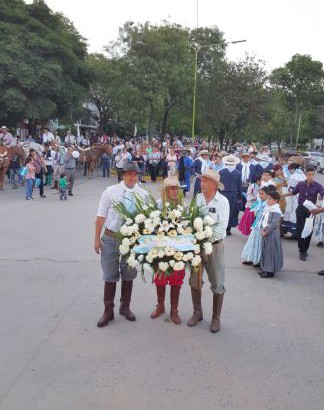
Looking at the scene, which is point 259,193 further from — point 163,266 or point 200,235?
point 163,266

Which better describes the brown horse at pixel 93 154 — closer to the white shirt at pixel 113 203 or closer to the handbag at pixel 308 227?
the handbag at pixel 308 227

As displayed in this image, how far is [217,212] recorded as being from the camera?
5.10 metres

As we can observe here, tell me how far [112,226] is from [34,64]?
2097cm

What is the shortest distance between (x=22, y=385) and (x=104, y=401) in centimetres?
76

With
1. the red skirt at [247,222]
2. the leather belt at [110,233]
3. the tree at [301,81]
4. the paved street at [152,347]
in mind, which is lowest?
the paved street at [152,347]

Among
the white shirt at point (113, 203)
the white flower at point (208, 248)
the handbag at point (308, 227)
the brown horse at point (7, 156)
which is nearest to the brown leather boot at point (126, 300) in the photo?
the white shirt at point (113, 203)

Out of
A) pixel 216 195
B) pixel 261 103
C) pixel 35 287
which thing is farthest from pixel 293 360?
pixel 261 103

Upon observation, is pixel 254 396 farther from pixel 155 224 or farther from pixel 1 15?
pixel 1 15

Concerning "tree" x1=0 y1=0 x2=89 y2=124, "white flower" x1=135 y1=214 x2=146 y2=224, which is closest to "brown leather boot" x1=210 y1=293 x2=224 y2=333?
"white flower" x1=135 y1=214 x2=146 y2=224

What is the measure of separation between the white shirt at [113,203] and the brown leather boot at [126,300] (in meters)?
0.74

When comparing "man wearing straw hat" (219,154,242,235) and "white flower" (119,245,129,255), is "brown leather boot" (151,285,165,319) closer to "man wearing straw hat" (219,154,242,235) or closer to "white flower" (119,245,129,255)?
"white flower" (119,245,129,255)

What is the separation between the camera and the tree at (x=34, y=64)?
74.8 ft

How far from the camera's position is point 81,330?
199 inches

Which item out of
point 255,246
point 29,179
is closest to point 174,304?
point 255,246
